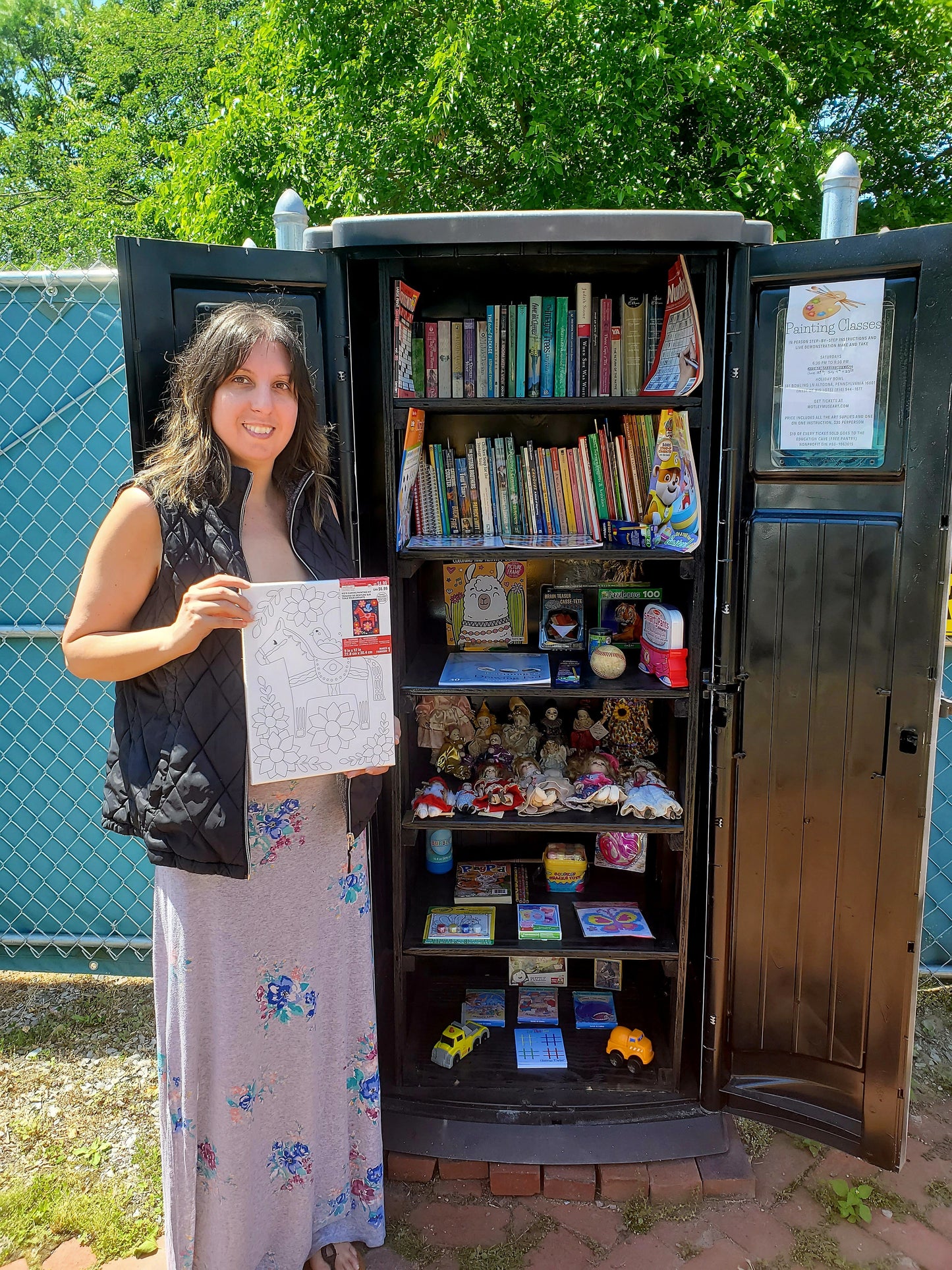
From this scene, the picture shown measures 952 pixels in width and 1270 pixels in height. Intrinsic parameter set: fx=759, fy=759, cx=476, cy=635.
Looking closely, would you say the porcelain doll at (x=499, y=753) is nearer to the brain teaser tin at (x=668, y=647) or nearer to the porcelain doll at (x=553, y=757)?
the porcelain doll at (x=553, y=757)

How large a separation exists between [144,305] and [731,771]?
1.76m

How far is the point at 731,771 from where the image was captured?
1.98 meters

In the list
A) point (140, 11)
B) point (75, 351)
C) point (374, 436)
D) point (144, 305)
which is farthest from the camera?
point (140, 11)

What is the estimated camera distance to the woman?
1335mm

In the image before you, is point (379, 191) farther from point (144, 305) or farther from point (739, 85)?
point (144, 305)

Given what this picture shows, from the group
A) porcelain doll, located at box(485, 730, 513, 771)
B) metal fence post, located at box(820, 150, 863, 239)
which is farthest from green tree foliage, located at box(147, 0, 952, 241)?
porcelain doll, located at box(485, 730, 513, 771)

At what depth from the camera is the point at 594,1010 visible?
7.93ft

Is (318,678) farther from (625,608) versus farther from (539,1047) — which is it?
(539,1047)

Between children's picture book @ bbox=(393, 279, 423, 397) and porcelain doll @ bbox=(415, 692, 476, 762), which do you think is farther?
porcelain doll @ bbox=(415, 692, 476, 762)

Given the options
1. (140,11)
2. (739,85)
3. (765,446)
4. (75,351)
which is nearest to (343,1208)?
(765,446)

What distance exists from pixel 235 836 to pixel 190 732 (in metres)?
→ 0.20

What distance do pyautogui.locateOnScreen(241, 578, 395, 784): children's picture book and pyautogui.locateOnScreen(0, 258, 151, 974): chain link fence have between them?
1.53 meters

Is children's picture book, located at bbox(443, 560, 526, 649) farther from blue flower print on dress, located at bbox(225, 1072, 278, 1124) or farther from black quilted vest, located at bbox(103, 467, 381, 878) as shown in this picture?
blue flower print on dress, located at bbox(225, 1072, 278, 1124)

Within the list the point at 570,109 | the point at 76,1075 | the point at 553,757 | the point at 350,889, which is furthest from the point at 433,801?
the point at 570,109
